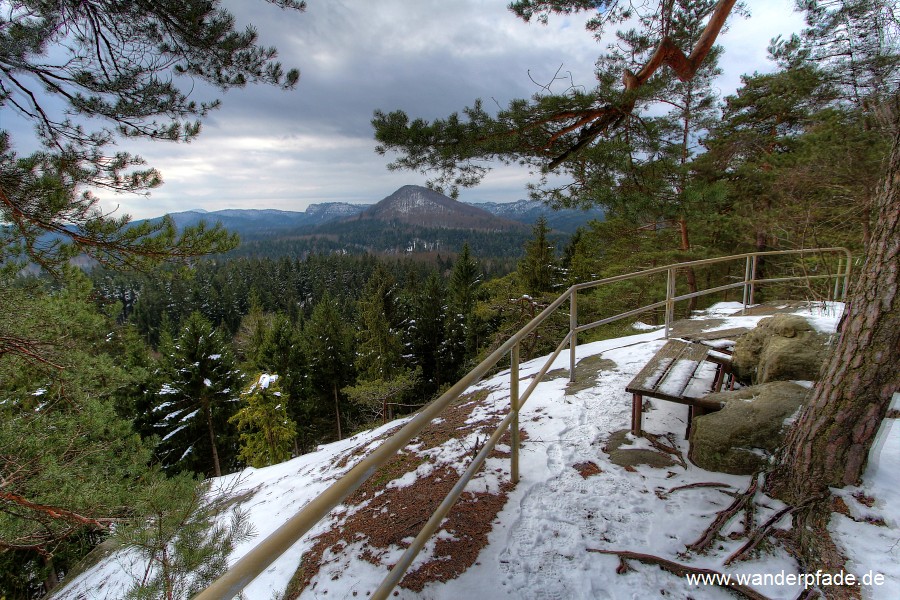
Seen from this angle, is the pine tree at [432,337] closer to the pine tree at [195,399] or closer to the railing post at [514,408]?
the pine tree at [195,399]

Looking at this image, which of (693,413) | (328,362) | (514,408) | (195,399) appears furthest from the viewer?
(328,362)

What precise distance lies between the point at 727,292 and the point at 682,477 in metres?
15.6

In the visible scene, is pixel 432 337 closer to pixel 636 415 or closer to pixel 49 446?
pixel 49 446

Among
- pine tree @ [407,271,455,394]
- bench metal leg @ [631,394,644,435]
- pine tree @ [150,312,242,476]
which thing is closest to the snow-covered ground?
bench metal leg @ [631,394,644,435]

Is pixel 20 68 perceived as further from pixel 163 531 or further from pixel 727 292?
pixel 727 292

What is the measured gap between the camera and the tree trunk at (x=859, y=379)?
2051 millimetres

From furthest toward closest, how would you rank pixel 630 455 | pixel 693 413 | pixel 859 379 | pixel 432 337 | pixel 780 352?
pixel 432 337, pixel 780 352, pixel 693 413, pixel 630 455, pixel 859 379

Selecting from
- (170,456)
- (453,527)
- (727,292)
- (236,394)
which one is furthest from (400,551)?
(170,456)

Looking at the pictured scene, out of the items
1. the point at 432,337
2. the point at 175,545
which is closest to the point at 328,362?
A: the point at 432,337

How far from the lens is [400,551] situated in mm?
2496

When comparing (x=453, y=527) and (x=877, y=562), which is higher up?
(x=877, y=562)

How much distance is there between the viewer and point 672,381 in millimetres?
3412

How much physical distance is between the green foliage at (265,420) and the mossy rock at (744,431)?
16.0 meters

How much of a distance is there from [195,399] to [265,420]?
5881 millimetres
